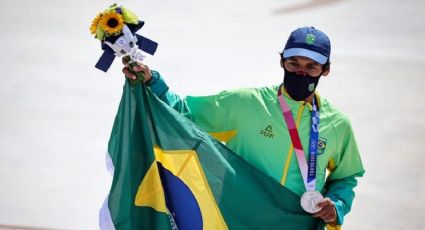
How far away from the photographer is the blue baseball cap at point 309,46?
15.0 ft

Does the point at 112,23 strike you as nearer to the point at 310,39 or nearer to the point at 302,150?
the point at 310,39

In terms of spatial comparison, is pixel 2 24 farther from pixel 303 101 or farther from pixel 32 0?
pixel 303 101

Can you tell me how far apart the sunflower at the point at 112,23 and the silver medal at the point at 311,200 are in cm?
120

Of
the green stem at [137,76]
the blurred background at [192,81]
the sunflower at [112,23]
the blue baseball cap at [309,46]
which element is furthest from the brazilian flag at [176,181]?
the blurred background at [192,81]

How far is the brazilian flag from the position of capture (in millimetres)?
4422

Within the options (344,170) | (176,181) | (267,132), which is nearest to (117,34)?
(176,181)

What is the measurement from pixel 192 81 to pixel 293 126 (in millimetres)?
5514

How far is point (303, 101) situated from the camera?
185 inches

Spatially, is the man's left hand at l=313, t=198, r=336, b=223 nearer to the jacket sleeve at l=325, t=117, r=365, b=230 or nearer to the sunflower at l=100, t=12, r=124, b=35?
the jacket sleeve at l=325, t=117, r=365, b=230

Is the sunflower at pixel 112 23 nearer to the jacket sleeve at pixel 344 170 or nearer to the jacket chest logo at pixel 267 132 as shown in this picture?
the jacket chest logo at pixel 267 132

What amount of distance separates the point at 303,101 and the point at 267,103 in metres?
0.19

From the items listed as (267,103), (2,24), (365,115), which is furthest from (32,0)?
(267,103)

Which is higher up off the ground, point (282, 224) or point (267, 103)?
point (267, 103)

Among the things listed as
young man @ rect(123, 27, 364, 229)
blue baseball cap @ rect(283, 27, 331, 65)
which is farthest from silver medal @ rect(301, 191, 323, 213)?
blue baseball cap @ rect(283, 27, 331, 65)
